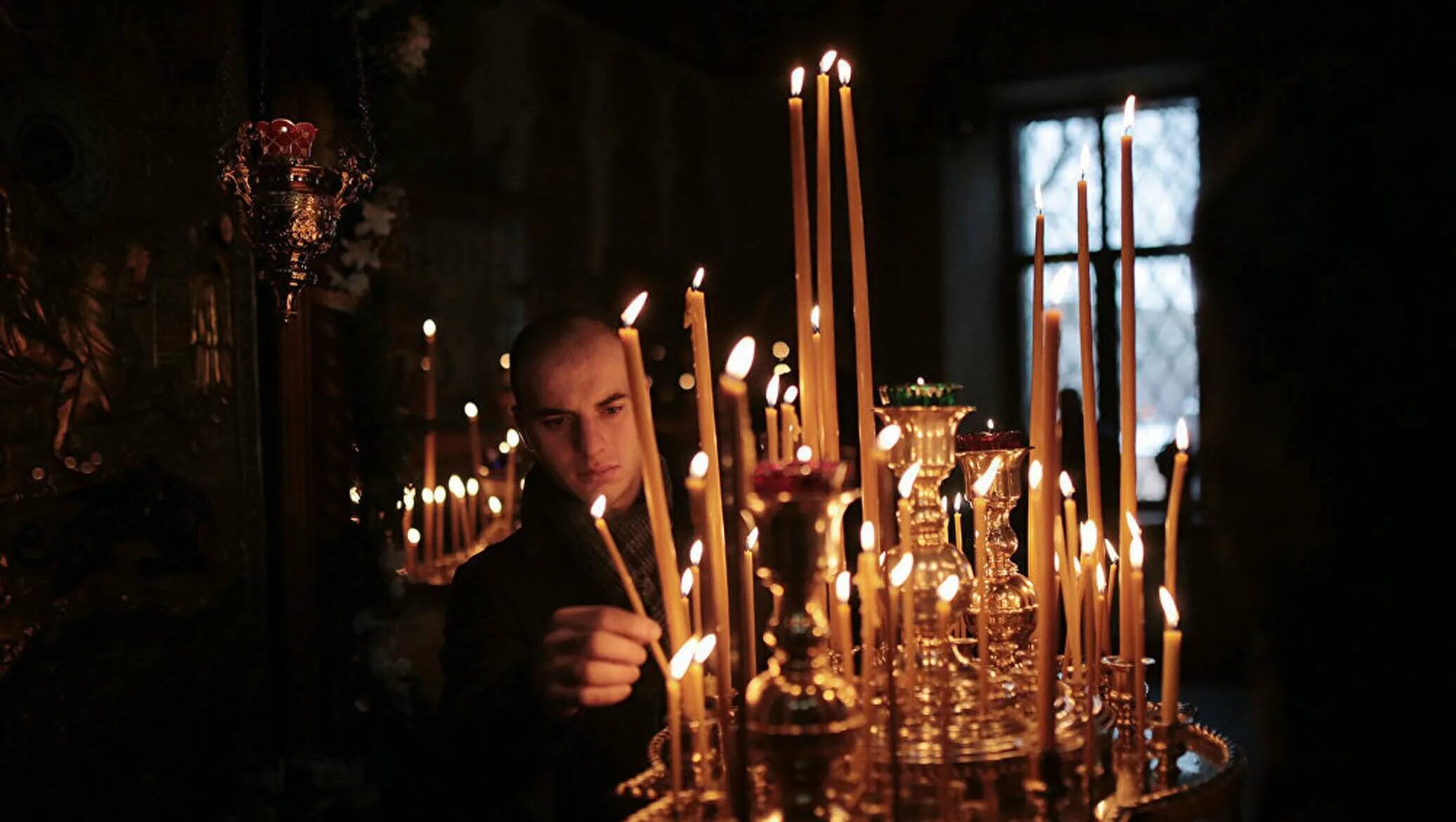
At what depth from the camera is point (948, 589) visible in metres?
1.21

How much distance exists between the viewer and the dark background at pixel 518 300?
268 centimetres

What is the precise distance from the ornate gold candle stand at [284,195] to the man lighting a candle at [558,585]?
0.47 meters

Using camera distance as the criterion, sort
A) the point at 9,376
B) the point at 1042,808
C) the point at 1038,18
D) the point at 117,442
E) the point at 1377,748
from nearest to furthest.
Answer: the point at 1042,808
the point at 9,376
the point at 117,442
the point at 1377,748
the point at 1038,18

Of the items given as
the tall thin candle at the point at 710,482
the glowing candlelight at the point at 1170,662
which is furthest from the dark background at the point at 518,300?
the glowing candlelight at the point at 1170,662

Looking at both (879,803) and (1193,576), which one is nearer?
(879,803)

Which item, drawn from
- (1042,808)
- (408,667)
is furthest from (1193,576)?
(1042,808)

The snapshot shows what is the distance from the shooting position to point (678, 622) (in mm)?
1234

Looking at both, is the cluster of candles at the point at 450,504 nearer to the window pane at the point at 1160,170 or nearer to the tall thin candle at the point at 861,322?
the tall thin candle at the point at 861,322

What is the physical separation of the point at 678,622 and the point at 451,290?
2.36 meters

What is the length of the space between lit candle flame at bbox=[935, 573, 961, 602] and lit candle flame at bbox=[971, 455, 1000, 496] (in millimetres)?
129

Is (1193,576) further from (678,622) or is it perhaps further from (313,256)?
(678,622)

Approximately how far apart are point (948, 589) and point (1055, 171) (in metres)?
3.74

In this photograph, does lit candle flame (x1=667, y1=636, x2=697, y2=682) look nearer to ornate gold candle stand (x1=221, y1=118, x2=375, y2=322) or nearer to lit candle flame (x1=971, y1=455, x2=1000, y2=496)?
lit candle flame (x1=971, y1=455, x2=1000, y2=496)

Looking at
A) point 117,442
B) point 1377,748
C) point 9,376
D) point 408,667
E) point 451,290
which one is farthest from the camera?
point 1377,748
